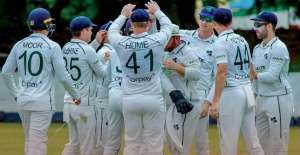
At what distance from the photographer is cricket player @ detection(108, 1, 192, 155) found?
13195 mm

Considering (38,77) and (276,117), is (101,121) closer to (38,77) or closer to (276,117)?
(38,77)

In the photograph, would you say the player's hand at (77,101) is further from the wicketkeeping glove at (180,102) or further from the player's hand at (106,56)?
the player's hand at (106,56)

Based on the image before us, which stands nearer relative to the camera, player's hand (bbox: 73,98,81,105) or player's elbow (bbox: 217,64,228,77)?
player's elbow (bbox: 217,64,228,77)

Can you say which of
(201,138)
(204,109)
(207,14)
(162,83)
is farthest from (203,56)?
(204,109)

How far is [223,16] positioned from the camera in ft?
43.7

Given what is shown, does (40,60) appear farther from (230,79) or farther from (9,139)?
(9,139)

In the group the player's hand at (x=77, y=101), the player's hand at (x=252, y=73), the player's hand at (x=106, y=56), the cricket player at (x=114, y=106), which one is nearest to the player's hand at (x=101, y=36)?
the player's hand at (x=106, y=56)

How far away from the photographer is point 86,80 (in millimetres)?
15344

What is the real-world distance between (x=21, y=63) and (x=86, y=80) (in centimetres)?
193

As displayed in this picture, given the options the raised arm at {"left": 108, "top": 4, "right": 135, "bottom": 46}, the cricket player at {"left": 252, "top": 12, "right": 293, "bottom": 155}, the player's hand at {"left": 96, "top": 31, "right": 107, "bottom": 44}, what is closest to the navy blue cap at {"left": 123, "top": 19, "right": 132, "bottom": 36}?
the raised arm at {"left": 108, "top": 4, "right": 135, "bottom": 46}

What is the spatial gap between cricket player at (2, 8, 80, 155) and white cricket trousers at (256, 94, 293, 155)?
115 inches

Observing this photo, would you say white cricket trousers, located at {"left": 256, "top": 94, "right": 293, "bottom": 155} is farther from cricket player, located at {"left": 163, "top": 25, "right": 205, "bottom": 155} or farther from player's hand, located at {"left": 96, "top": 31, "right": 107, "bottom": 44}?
player's hand, located at {"left": 96, "top": 31, "right": 107, "bottom": 44}

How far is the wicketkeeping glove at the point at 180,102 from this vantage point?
13.6m

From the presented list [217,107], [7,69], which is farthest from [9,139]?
[217,107]
